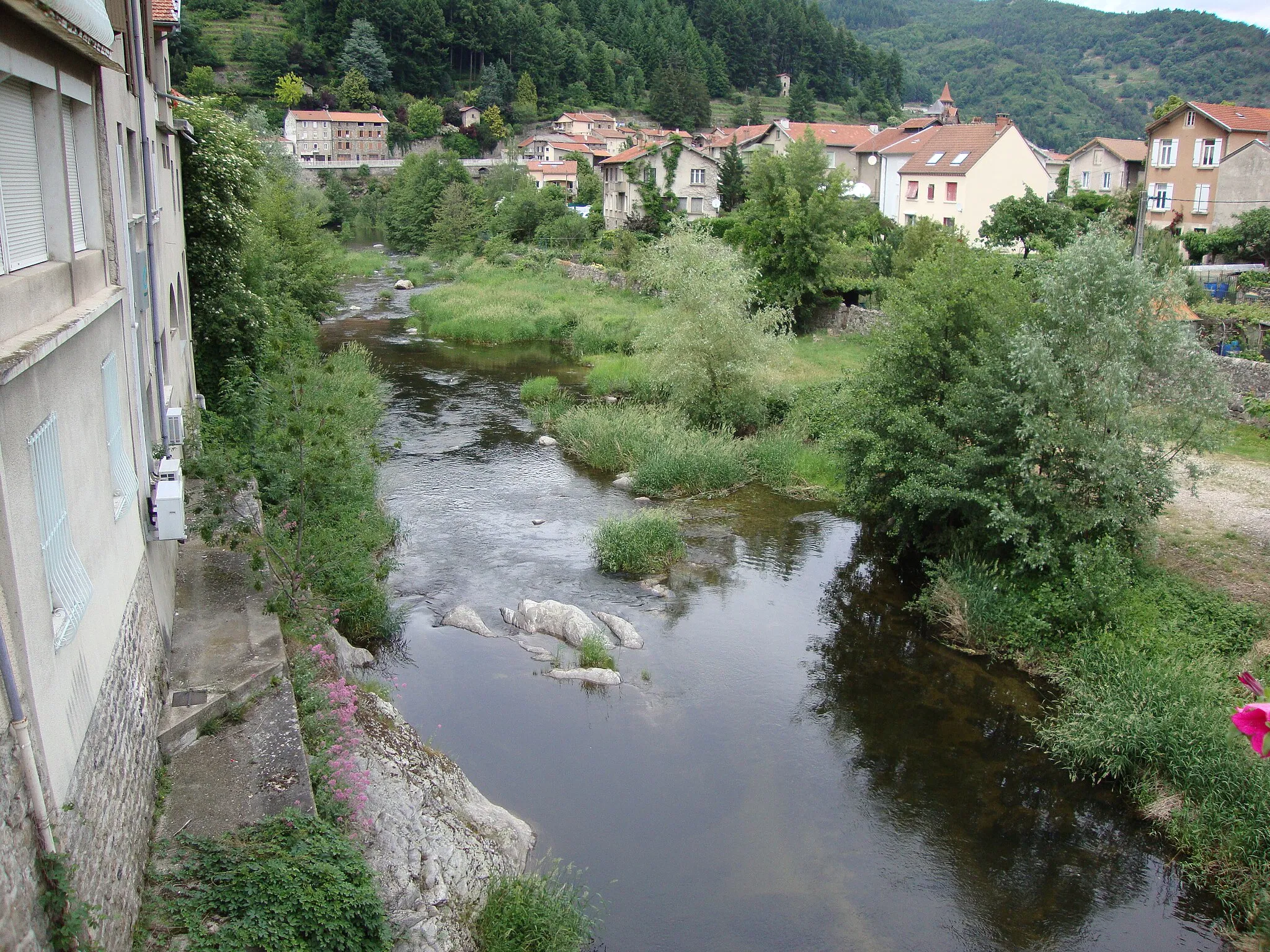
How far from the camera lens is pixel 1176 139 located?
124ft

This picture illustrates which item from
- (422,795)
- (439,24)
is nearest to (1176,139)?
(422,795)

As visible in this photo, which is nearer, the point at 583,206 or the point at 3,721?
the point at 3,721

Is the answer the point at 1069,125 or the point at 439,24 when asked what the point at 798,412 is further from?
the point at 1069,125

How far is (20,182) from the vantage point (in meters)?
5.47

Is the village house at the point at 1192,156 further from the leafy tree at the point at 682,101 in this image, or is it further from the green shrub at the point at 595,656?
the leafy tree at the point at 682,101

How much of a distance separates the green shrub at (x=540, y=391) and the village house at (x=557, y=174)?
44.7m

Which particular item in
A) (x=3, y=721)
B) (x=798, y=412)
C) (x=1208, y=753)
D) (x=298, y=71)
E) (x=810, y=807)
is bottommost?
(x=810, y=807)

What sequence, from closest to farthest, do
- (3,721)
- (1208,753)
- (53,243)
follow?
(3,721), (53,243), (1208,753)

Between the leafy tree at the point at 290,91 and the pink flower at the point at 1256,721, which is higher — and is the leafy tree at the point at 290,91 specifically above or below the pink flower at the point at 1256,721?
above

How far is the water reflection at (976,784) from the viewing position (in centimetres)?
890

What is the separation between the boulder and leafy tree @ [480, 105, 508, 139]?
8681 cm

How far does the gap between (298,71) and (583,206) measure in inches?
1969

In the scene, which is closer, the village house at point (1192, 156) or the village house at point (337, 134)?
the village house at point (1192, 156)

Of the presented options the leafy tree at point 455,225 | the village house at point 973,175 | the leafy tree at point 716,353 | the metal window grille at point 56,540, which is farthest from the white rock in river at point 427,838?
the leafy tree at point 455,225
